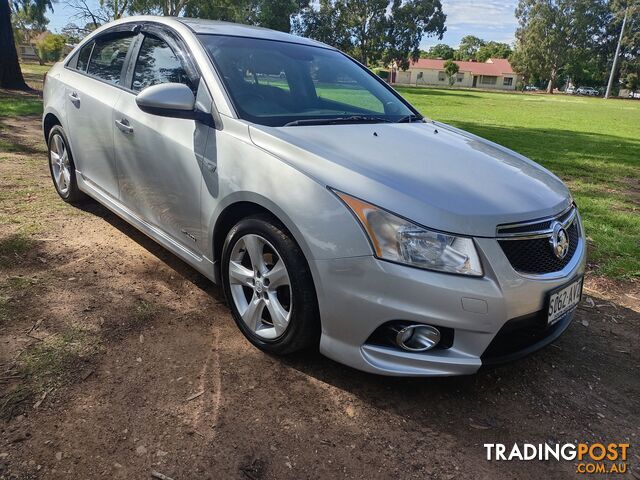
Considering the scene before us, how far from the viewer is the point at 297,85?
11.2ft

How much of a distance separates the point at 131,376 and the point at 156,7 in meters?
31.2

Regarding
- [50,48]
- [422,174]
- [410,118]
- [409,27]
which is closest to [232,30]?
[410,118]

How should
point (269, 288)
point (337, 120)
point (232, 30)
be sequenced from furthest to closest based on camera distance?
point (232, 30) → point (337, 120) → point (269, 288)

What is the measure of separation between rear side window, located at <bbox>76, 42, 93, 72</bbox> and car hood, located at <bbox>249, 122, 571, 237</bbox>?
2.49 m

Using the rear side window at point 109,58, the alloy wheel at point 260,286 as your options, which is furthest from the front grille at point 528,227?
the rear side window at point 109,58

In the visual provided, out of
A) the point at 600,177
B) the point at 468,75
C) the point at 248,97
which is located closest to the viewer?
the point at 248,97

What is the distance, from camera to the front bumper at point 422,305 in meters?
2.18

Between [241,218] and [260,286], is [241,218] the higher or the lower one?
the higher one

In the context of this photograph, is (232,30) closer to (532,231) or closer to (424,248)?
(424,248)

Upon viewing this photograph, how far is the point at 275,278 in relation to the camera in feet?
8.48

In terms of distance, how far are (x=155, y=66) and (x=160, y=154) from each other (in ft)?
2.39

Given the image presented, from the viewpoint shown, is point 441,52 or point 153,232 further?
point 441,52

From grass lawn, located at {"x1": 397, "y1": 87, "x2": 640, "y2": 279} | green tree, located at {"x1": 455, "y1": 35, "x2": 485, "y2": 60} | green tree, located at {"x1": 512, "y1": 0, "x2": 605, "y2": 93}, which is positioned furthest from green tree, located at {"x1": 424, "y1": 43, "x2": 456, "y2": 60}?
grass lawn, located at {"x1": 397, "y1": 87, "x2": 640, "y2": 279}

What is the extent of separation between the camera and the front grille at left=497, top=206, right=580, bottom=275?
230 centimetres
